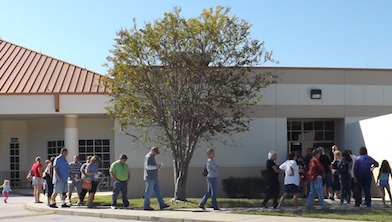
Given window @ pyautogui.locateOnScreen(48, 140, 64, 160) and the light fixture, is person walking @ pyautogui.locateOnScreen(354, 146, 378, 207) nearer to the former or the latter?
the light fixture

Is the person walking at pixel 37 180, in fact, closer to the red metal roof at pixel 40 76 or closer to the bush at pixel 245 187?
the red metal roof at pixel 40 76

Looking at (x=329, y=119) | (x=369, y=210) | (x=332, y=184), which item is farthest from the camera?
(x=329, y=119)

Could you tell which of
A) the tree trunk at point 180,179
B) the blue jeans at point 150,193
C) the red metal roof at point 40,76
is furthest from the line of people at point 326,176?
the red metal roof at point 40,76

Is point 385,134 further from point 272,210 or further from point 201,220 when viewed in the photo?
point 201,220

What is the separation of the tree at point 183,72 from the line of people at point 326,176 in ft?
8.77

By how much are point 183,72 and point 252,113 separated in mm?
5993

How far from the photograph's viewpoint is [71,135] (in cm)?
A: 2762

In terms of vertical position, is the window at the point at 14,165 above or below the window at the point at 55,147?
below

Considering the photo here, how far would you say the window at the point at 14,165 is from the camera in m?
31.6

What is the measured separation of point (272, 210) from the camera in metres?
16.7

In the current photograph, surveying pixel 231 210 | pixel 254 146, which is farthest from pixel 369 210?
pixel 254 146

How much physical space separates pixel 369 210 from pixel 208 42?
6499 millimetres

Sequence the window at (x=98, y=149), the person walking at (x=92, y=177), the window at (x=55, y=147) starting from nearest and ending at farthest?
the person walking at (x=92, y=177) < the window at (x=98, y=149) < the window at (x=55, y=147)

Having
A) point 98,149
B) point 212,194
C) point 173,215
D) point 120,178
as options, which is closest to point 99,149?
point 98,149
